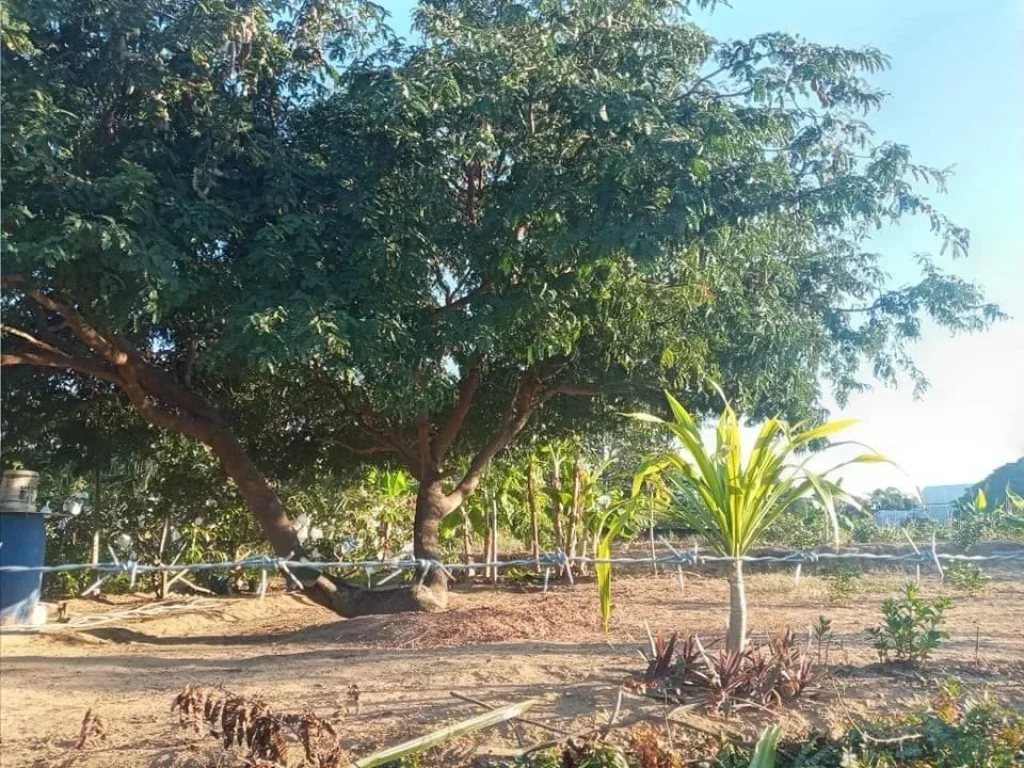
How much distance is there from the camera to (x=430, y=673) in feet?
16.4

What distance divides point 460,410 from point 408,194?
2.90 metres

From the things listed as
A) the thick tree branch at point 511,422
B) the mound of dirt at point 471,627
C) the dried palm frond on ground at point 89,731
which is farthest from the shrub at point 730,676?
the thick tree branch at point 511,422

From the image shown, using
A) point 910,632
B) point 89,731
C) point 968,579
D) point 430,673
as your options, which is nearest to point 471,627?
point 430,673

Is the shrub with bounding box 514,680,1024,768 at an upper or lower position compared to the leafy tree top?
lower

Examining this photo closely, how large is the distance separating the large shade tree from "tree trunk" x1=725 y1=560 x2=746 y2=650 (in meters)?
2.94

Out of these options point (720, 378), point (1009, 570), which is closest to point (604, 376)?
point (720, 378)

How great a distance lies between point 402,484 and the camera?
51.8 feet

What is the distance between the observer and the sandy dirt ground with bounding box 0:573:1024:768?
3789mm

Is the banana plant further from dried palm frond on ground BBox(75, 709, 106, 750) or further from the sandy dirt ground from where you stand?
dried palm frond on ground BBox(75, 709, 106, 750)

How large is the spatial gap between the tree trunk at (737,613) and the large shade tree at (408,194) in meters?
2.94

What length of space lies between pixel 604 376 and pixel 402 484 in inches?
289

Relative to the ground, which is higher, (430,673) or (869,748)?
(430,673)

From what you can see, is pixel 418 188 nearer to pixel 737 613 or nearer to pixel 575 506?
pixel 737 613

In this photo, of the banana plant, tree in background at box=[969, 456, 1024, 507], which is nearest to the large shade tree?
the banana plant
